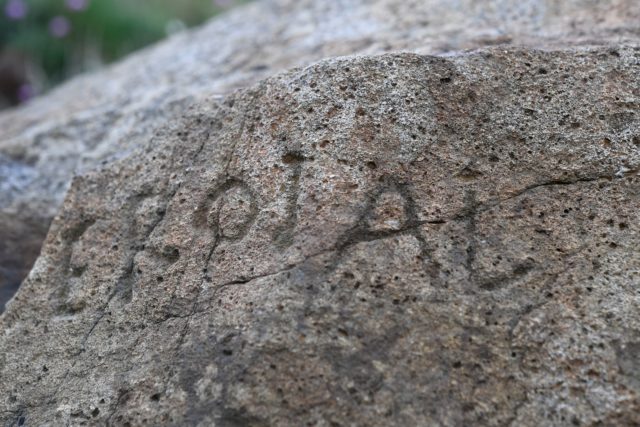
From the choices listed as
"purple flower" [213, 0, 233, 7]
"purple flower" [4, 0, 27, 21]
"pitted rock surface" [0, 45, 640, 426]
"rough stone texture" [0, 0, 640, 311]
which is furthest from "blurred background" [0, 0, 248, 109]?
"pitted rock surface" [0, 45, 640, 426]

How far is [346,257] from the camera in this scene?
116cm

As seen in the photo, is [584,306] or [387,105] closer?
[584,306]

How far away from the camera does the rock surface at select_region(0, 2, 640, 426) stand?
42.2 inches

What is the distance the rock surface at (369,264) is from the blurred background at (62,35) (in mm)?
3266

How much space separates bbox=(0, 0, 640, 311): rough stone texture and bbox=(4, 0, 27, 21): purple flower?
2275mm

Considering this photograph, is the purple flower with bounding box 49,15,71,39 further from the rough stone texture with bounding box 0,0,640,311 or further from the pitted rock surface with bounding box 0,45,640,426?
the pitted rock surface with bounding box 0,45,640,426

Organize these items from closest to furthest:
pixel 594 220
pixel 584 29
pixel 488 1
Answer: pixel 594 220 < pixel 584 29 < pixel 488 1

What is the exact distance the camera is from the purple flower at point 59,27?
4.50 m

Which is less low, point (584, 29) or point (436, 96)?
point (436, 96)

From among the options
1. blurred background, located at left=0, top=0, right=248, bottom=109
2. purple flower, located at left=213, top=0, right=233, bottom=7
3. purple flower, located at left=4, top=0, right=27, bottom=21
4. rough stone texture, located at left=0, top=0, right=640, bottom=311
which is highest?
purple flower, located at left=4, top=0, right=27, bottom=21

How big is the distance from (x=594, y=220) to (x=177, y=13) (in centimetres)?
475

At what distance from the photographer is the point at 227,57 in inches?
91.0

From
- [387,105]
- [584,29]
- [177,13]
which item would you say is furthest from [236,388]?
[177,13]

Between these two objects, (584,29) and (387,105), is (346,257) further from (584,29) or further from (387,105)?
(584,29)
